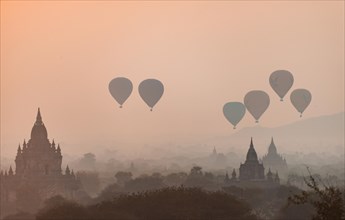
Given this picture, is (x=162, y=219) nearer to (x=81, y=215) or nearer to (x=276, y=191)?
(x=81, y=215)

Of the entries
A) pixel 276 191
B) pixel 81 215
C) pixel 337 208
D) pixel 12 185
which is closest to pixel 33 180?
pixel 12 185

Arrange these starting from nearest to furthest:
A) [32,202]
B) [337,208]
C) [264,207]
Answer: [337,208] < [264,207] < [32,202]

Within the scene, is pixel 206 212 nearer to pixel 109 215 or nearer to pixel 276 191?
pixel 109 215

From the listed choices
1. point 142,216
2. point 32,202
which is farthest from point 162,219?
point 32,202

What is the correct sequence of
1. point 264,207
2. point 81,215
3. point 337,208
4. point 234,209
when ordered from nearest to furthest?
point 337,208
point 81,215
point 234,209
point 264,207

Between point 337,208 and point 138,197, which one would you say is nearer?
point 337,208

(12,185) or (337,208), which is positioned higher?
(12,185)

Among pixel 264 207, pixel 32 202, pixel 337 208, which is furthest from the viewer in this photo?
pixel 32 202

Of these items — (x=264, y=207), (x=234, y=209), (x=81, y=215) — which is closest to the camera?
(x=81, y=215)

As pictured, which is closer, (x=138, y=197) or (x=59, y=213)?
(x=59, y=213)
